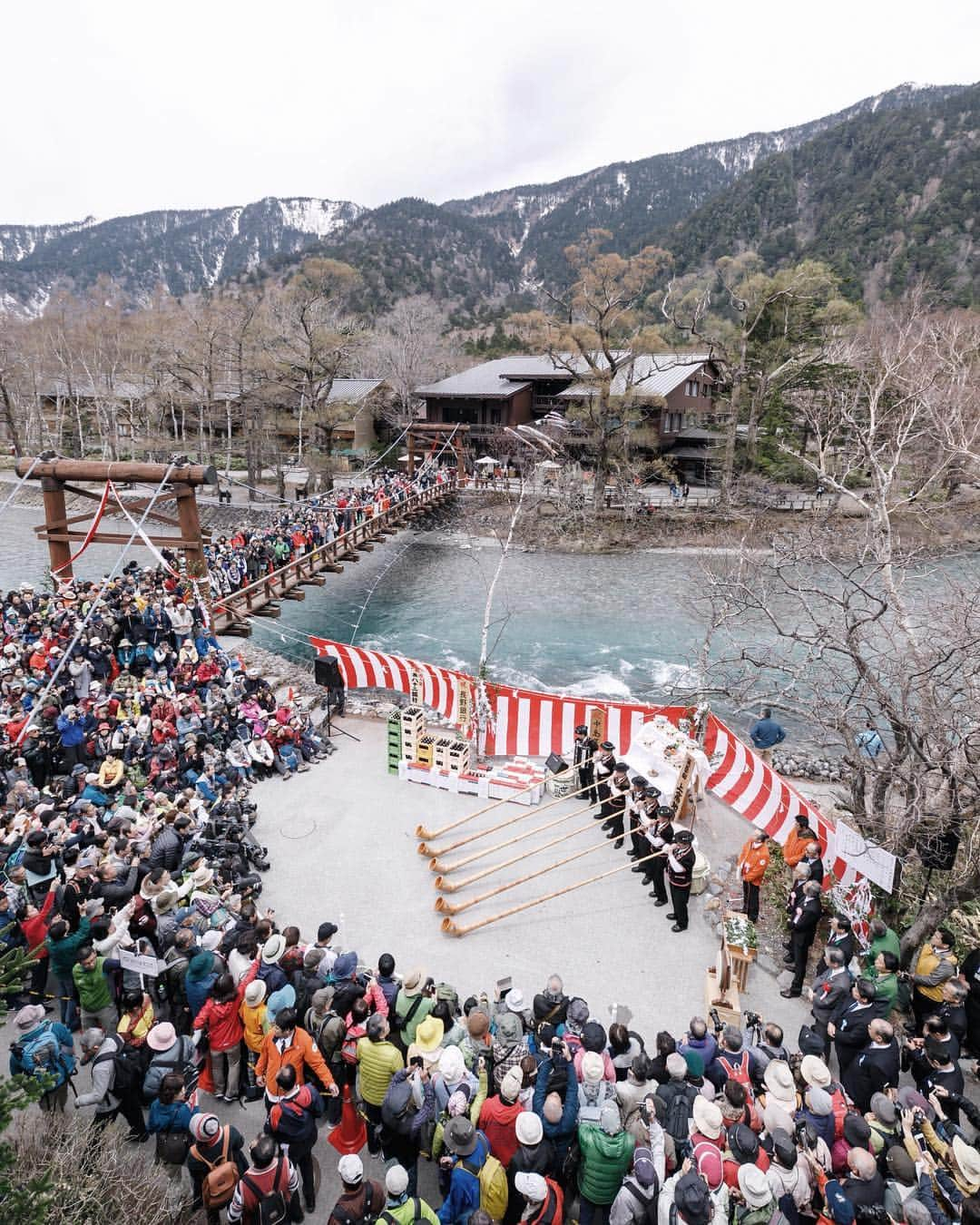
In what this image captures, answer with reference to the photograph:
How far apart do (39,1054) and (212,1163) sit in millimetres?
1518

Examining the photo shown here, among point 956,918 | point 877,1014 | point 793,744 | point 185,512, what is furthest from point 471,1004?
point 185,512

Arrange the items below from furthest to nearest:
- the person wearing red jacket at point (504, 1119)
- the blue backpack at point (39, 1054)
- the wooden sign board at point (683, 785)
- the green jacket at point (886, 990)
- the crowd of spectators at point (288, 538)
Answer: the crowd of spectators at point (288, 538) → the wooden sign board at point (683, 785) → the green jacket at point (886, 990) → the blue backpack at point (39, 1054) → the person wearing red jacket at point (504, 1119)

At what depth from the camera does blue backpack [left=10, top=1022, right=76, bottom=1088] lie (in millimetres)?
4562

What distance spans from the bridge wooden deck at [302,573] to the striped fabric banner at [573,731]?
3.78 m

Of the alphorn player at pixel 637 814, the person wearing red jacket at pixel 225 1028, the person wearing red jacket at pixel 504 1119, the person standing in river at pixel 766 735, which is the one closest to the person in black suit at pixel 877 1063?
the person wearing red jacket at pixel 504 1119

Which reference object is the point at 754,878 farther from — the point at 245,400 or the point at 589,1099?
the point at 245,400

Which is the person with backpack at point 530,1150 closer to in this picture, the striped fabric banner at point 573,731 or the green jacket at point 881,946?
the green jacket at point 881,946

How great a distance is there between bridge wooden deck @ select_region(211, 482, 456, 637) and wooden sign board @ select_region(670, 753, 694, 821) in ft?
33.0

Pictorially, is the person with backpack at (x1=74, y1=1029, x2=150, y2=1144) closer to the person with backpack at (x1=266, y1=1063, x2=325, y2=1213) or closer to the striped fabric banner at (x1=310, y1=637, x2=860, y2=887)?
the person with backpack at (x1=266, y1=1063, x2=325, y2=1213)

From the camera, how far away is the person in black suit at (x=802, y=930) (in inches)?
250

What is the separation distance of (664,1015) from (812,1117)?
2.23m

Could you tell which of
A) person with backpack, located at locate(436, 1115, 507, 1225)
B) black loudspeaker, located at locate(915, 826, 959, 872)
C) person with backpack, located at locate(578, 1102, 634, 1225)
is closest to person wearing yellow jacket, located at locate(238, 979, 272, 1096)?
person with backpack, located at locate(436, 1115, 507, 1225)

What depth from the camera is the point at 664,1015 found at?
6.29 meters

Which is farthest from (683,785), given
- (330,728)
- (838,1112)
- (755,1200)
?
(330,728)
